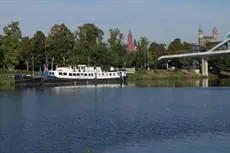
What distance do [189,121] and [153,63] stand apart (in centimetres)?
9159

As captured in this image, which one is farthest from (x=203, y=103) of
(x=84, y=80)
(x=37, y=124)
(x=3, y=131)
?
(x=84, y=80)

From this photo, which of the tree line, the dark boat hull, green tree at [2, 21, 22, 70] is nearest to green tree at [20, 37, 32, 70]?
the tree line

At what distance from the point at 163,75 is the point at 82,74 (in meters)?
29.2

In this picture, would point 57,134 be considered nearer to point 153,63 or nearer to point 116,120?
point 116,120

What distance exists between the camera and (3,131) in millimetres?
26578

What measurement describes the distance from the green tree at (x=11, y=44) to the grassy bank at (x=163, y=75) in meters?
24.9

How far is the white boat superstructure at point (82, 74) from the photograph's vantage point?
8606 centimetres

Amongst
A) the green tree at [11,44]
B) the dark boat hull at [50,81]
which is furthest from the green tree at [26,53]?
the dark boat hull at [50,81]

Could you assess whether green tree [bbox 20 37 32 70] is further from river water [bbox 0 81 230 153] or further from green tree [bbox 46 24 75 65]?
river water [bbox 0 81 230 153]

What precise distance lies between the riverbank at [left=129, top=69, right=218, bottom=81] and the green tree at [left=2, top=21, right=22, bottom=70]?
24.9m

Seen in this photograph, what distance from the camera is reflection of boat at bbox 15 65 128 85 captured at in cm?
8069

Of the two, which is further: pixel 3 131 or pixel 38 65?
pixel 38 65

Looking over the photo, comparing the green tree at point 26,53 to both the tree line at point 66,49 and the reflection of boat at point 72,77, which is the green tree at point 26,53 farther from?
the reflection of boat at point 72,77

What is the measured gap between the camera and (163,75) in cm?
11388
